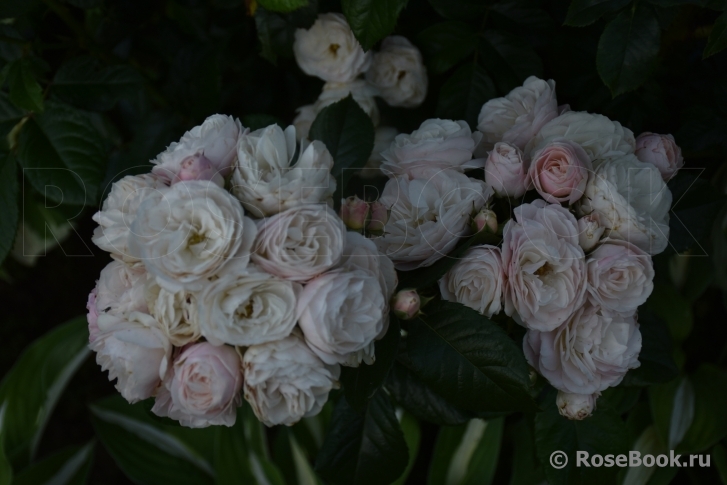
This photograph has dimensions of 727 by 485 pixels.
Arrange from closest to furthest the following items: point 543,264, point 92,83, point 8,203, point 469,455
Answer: point 543,264 → point 8,203 → point 92,83 → point 469,455

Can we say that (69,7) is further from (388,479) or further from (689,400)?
(689,400)

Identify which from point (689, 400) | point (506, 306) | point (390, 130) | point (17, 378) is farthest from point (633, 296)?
point (17, 378)

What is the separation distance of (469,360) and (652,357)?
409 millimetres

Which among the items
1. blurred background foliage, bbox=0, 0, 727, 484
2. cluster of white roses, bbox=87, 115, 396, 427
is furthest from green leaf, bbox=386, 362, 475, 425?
cluster of white roses, bbox=87, 115, 396, 427

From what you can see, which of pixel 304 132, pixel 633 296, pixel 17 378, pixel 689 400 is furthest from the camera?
pixel 17 378

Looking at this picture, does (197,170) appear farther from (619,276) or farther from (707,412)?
(707,412)

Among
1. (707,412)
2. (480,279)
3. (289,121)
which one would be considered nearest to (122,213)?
(480,279)

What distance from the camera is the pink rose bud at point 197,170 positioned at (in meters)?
0.67

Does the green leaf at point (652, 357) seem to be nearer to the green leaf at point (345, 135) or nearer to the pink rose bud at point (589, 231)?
the pink rose bud at point (589, 231)

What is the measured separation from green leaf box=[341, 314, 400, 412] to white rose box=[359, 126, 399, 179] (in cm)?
43

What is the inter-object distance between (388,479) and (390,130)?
0.63 metres

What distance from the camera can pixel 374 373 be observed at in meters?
Answer: 0.72

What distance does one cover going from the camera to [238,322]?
628 mm

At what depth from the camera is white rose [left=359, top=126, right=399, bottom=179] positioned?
1098mm
